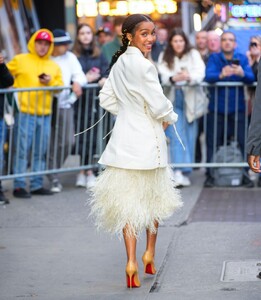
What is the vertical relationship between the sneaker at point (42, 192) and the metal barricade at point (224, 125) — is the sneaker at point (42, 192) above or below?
below

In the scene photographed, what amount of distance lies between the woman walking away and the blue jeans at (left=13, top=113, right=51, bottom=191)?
4542 millimetres

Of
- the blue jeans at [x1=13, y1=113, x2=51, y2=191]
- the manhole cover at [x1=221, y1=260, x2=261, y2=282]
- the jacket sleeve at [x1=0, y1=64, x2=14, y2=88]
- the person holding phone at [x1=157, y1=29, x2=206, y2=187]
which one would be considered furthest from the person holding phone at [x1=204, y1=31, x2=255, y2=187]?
the manhole cover at [x1=221, y1=260, x2=261, y2=282]

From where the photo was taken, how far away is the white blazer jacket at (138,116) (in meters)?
7.02

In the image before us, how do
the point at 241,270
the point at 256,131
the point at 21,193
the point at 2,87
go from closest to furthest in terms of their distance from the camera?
the point at 256,131 → the point at 241,270 → the point at 2,87 → the point at 21,193

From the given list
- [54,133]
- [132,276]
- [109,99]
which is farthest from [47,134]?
[132,276]

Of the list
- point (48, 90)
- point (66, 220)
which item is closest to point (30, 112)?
point (48, 90)

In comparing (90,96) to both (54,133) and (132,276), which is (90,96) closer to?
(54,133)

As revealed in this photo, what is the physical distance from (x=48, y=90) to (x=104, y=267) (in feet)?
14.3

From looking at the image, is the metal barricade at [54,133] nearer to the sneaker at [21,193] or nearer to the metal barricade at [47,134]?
the metal barricade at [47,134]

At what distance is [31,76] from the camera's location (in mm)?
11695

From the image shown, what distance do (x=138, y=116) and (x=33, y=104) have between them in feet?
15.6

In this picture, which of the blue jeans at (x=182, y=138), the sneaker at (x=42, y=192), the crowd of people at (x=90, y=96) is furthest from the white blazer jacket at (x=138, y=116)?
the blue jeans at (x=182, y=138)

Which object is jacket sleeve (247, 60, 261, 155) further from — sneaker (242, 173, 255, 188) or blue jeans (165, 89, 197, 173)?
blue jeans (165, 89, 197, 173)

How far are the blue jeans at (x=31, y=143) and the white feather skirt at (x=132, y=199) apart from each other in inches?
177
